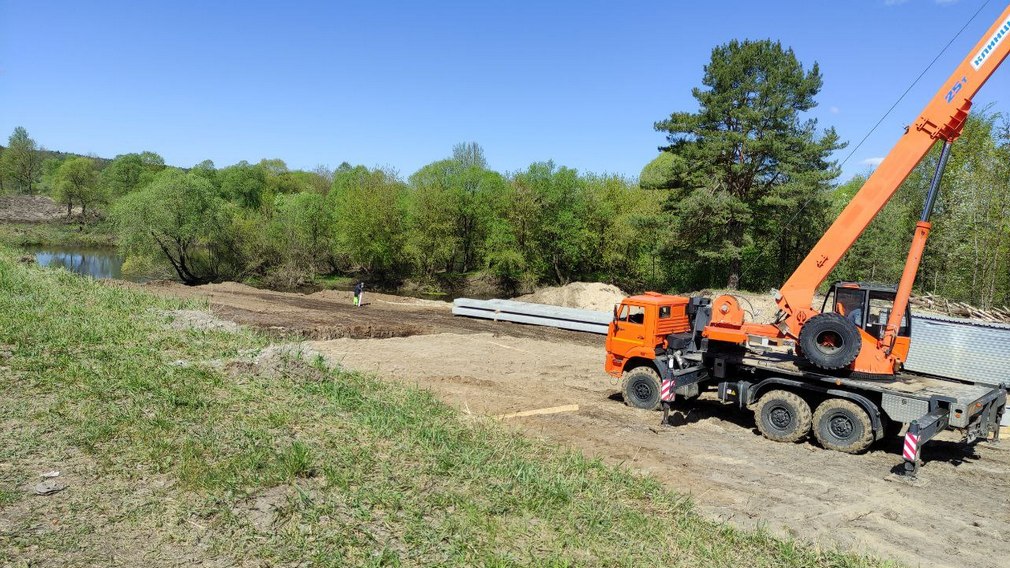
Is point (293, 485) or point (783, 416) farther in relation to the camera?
point (783, 416)

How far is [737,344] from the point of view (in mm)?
12078

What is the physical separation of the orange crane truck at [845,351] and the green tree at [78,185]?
8102 centimetres

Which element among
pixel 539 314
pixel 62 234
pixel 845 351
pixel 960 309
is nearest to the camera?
pixel 845 351

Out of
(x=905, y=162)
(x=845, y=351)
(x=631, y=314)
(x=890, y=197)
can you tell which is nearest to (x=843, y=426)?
(x=845, y=351)

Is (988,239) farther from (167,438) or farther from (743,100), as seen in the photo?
(167,438)

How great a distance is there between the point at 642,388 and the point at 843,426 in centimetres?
388

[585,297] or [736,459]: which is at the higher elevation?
[585,297]

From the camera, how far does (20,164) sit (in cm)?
8894

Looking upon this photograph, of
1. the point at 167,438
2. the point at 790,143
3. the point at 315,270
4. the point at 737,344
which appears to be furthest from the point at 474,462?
the point at 315,270

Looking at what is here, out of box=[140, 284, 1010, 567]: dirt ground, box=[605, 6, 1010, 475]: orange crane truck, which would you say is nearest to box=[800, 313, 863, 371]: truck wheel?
box=[605, 6, 1010, 475]: orange crane truck

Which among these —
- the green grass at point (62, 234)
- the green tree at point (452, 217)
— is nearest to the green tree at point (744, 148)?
the green tree at point (452, 217)

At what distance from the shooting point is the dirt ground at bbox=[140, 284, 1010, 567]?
7.48 metres

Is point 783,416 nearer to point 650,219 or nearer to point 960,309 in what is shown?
point 960,309

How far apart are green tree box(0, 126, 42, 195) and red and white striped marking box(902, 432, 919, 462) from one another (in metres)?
113
